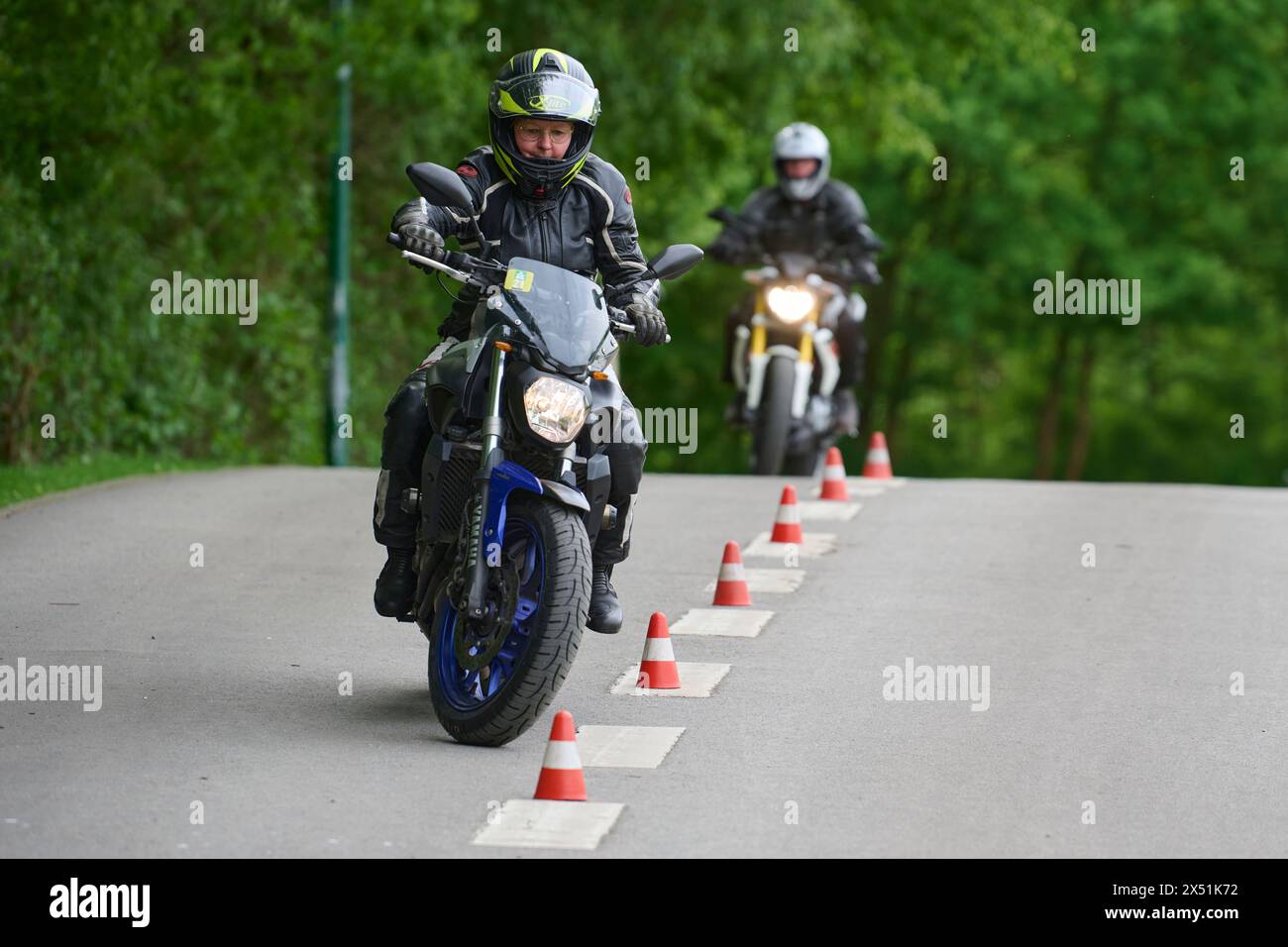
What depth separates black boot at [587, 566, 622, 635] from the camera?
865cm

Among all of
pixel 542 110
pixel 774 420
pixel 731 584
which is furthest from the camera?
pixel 774 420

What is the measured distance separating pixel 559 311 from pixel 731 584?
11.3 feet

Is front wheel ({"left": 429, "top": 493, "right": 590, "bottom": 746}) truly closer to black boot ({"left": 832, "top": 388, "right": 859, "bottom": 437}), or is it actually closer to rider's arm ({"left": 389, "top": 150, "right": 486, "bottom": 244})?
rider's arm ({"left": 389, "top": 150, "right": 486, "bottom": 244})

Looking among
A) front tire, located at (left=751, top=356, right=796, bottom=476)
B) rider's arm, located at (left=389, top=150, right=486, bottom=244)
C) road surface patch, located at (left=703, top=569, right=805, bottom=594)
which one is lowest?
road surface patch, located at (left=703, top=569, right=805, bottom=594)

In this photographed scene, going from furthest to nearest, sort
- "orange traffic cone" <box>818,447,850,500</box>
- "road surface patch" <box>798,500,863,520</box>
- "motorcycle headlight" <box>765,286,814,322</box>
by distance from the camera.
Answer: "motorcycle headlight" <box>765,286,814,322</box> < "orange traffic cone" <box>818,447,850,500</box> < "road surface patch" <box>798,500,863,520</box>

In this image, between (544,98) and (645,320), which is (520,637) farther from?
(544,98)

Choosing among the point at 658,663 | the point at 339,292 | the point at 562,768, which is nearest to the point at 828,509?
the point at 658,663

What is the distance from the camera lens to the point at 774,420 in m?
18.1

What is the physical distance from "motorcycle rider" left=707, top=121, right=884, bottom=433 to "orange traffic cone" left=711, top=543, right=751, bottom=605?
290 inches

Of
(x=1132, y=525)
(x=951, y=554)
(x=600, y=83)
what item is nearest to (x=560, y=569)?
(x=951, y=554)

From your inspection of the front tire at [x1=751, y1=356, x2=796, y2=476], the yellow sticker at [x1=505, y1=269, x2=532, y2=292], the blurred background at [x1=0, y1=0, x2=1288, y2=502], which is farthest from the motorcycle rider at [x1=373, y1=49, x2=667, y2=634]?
the front tire at [x1=751, y1=356, x2=796, y2=476]

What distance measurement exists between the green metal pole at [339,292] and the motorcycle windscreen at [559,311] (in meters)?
16.8

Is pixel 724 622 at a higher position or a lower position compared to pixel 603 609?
lower

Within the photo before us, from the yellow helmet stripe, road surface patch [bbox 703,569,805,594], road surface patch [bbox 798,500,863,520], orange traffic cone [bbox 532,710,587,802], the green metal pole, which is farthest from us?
the green metal pole
